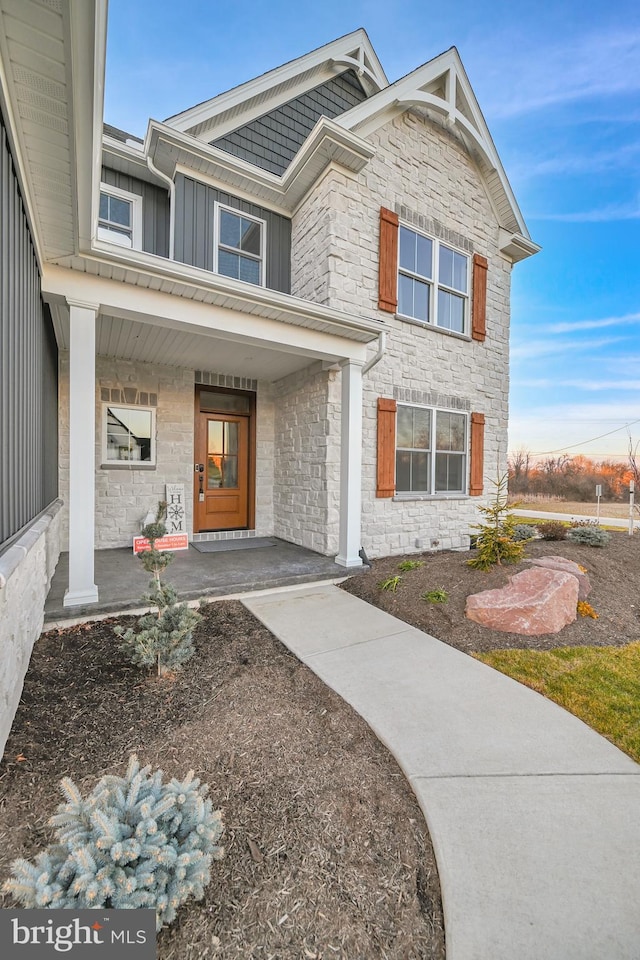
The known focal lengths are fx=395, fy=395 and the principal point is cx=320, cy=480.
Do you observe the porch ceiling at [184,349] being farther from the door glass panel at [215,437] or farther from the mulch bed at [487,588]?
the mulch bed at [487,588]

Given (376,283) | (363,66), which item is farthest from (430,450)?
(363,66)

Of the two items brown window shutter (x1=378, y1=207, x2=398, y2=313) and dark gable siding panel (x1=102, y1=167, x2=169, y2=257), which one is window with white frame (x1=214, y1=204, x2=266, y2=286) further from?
brown window shutter (x1=378, y1=207, x2=398, y2=313)

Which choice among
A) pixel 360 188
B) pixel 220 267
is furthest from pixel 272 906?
pixel 360 188

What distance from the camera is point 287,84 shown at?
6477mm

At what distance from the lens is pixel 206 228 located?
19.2ft

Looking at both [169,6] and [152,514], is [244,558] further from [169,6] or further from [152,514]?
[169,6]

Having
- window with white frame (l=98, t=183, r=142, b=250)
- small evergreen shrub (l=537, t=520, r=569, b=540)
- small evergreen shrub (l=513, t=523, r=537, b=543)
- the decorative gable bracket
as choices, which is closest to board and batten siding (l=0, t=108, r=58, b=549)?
window with white frame (l=98, t=183, r=142, b=250)

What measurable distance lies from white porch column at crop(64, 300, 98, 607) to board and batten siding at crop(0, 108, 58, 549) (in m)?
0.28

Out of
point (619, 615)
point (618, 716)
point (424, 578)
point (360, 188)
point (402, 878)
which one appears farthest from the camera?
point (360, 188)

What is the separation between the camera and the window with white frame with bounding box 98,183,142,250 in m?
5.73

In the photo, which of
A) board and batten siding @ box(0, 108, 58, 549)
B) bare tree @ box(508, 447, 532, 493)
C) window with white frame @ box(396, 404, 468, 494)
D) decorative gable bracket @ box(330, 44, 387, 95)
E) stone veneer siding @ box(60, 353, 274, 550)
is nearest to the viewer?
board and batten siding @ box(0, 108, 58, 549)

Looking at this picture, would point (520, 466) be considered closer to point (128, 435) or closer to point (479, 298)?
point (479, 298)

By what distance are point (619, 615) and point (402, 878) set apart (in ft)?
12.5

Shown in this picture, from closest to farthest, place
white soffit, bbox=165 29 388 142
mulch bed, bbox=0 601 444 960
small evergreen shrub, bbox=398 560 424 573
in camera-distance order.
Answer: mulch bed, bbox=0 601 444 960 < small evergreen shrub, bbox=398 560 424 573 < white soffit, bbox=165 29 388 142
